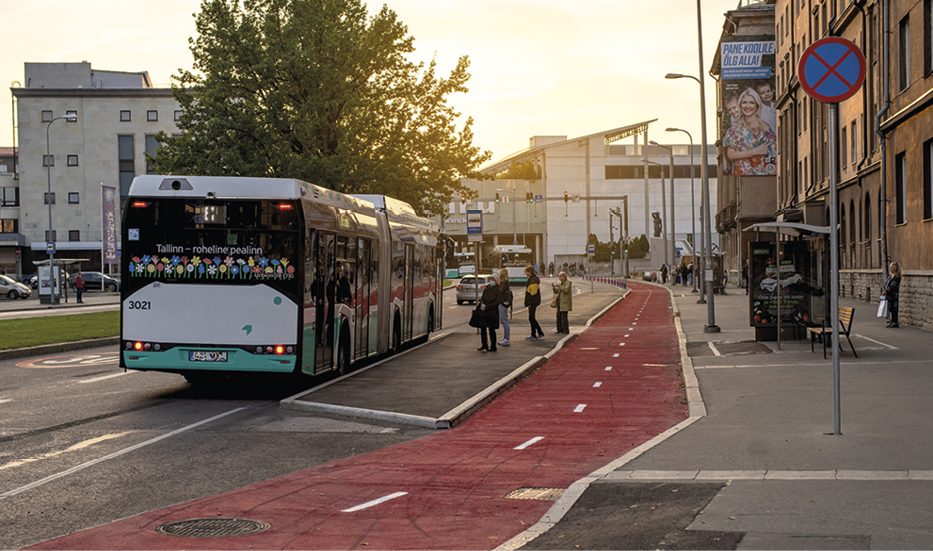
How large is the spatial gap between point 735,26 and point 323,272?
5973 centimetres

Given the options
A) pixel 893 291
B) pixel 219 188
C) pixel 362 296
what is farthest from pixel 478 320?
pixel 893 291

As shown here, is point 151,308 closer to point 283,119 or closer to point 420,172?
point 283,119

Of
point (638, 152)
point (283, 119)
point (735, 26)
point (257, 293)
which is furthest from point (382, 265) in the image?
point (638, 152)

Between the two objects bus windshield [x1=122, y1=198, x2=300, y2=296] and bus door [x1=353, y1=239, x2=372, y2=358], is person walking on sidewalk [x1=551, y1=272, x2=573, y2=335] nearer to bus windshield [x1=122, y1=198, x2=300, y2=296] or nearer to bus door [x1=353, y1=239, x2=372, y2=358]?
bus door [x1=353, y1=239, x2=372, y2=358]

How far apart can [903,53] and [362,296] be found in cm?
1741

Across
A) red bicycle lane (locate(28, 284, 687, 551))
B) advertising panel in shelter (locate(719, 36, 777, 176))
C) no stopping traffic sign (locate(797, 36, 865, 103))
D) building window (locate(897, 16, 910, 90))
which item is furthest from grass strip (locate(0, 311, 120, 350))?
advertising panel in shelter (locate(719, 36, 777, 176))

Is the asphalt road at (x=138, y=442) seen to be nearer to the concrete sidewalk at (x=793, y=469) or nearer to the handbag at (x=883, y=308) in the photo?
the concrete sidewalk at (x=793, y=469)

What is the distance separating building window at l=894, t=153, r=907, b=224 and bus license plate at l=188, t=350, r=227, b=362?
19650 millimetres

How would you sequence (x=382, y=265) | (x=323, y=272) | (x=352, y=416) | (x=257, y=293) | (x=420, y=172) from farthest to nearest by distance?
(x=420, y=172) < (x=382, y=265) < (x=323, y=272) < (x=257, y=293) < (x=352, y=416)

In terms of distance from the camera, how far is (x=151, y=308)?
12.9m

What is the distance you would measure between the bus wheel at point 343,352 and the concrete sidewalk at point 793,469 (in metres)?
5.47

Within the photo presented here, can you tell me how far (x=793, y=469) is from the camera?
7855 mm

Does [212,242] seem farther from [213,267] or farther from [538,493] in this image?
[538,493]

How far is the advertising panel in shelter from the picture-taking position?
51312 millimetres
